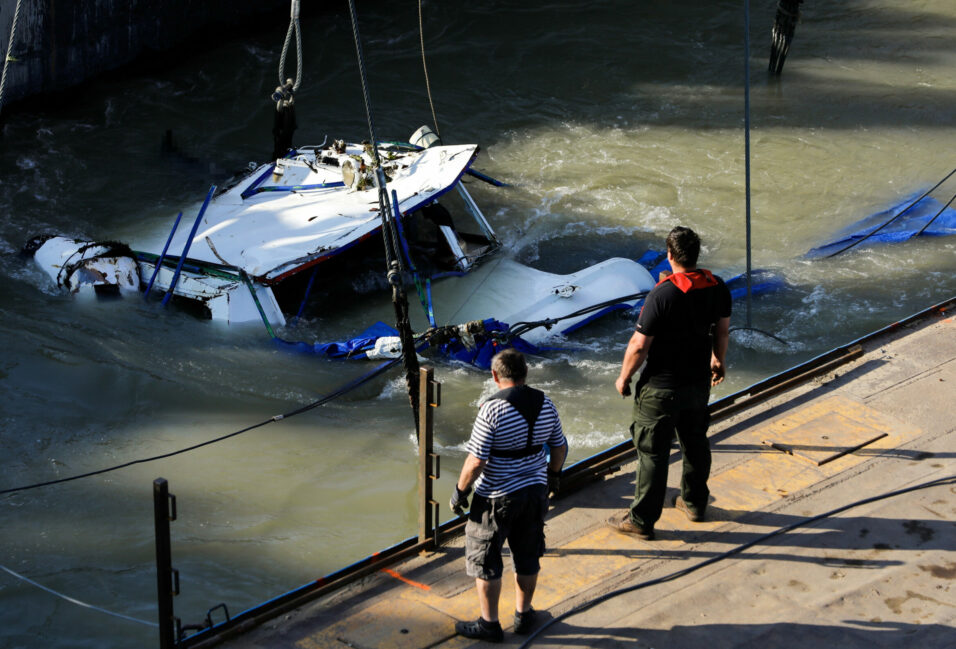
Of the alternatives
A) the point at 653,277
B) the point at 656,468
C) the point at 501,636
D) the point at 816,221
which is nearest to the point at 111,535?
the point at 501,636

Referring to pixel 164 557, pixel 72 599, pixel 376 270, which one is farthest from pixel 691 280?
pixel 376 270

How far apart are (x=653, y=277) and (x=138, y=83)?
10.1 m

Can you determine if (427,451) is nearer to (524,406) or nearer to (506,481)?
(506,481)

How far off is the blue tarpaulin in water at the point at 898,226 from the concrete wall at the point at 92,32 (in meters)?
11.1

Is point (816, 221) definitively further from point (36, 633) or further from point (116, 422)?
point (36, 633)

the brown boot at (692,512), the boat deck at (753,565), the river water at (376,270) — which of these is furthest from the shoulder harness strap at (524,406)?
the river water at (376,270)

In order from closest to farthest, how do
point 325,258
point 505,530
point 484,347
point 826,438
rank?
1. point 505,530
2. point 826,438
3. point 484,347
4. point 325,258

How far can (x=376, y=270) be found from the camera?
10266mm

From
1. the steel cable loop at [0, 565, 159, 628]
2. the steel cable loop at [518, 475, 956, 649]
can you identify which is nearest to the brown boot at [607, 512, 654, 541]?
the steel cable loop at [518, 475, 956, 649]

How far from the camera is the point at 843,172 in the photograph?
13641mm

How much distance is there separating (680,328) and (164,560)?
8.03 ft

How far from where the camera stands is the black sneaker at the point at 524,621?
4.35 meters

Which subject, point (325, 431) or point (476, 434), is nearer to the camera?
point (476, 434)

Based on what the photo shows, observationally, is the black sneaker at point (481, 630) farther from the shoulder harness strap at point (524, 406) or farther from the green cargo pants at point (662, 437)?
the green cargo pants at point (662, 437)
